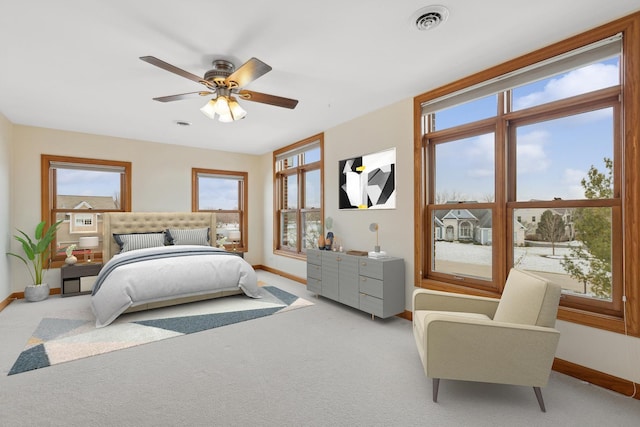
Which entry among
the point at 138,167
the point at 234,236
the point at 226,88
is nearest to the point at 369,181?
the point at 226,88

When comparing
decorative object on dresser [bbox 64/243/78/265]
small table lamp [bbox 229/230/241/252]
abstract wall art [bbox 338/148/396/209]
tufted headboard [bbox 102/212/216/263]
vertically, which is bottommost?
decorative object on dresser [bbox 64/243/78/265]

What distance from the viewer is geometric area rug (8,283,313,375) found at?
2.69 metres

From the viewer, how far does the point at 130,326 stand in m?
3.34

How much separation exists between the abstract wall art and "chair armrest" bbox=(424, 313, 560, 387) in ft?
6.78

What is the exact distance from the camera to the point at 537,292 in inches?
78.2

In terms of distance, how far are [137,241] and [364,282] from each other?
12.2ft

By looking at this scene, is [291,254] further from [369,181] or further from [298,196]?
[369,181]

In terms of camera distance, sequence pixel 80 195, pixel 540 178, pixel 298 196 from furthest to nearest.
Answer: pixel 298 196, pixel 80 195, pixel 540 178

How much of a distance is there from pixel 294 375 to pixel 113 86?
3.38m

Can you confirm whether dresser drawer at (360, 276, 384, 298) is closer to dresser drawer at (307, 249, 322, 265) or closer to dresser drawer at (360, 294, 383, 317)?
dresser drawer at (360, 294, 383, 317)

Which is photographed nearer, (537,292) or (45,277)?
(537,292)

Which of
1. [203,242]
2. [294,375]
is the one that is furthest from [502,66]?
[203,242]

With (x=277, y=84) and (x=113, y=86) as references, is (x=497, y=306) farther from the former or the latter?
(x=113, y=86)

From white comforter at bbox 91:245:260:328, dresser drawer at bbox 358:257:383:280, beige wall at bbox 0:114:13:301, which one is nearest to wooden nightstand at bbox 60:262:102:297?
beige wall at bbox 0:114:13:301
